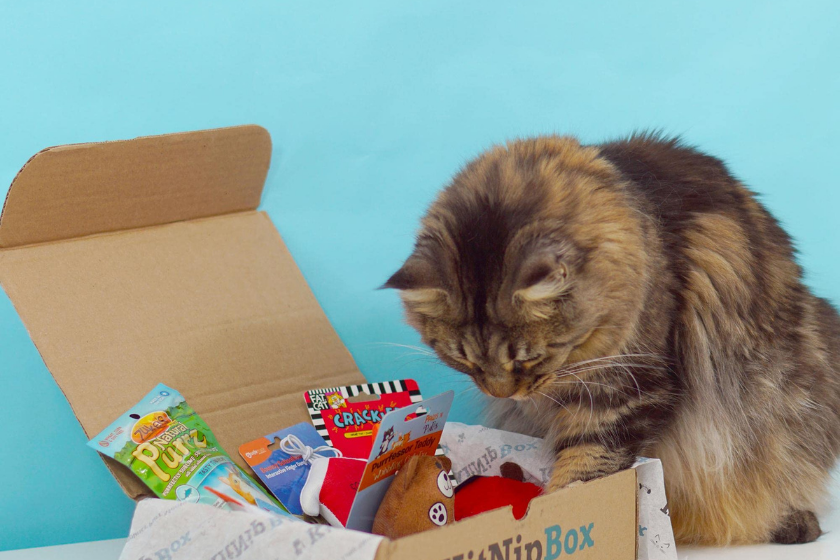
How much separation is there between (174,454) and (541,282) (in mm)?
679

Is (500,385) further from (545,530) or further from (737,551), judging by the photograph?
(737,551)

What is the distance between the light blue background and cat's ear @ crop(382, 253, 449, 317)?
0.61m

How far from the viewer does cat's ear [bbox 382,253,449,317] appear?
3.63ft

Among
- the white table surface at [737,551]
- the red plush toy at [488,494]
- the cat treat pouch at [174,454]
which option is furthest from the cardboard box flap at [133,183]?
the red plush toy at [488,494]

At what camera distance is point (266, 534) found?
854mm

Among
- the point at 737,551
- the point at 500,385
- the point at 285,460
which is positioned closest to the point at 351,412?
the point at 285,460

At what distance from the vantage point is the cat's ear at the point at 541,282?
995 millimetres

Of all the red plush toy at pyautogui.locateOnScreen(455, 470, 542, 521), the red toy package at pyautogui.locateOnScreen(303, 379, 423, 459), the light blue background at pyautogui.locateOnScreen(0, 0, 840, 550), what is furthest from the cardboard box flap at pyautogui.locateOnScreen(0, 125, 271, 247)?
the red plush toy at pyautogui.locateOnScreen(455, 470, 542, 521)

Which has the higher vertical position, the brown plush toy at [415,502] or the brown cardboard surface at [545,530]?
the brown cardboard surface at [545,530]

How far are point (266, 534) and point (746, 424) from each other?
0.93 metres

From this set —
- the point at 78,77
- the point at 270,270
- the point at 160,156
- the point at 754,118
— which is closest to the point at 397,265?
the point at 270,270

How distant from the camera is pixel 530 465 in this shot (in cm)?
144

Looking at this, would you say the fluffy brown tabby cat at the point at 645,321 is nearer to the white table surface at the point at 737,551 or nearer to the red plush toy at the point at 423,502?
the white table surface at the point at 737,551

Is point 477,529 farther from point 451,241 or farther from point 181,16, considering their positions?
point 181,16
